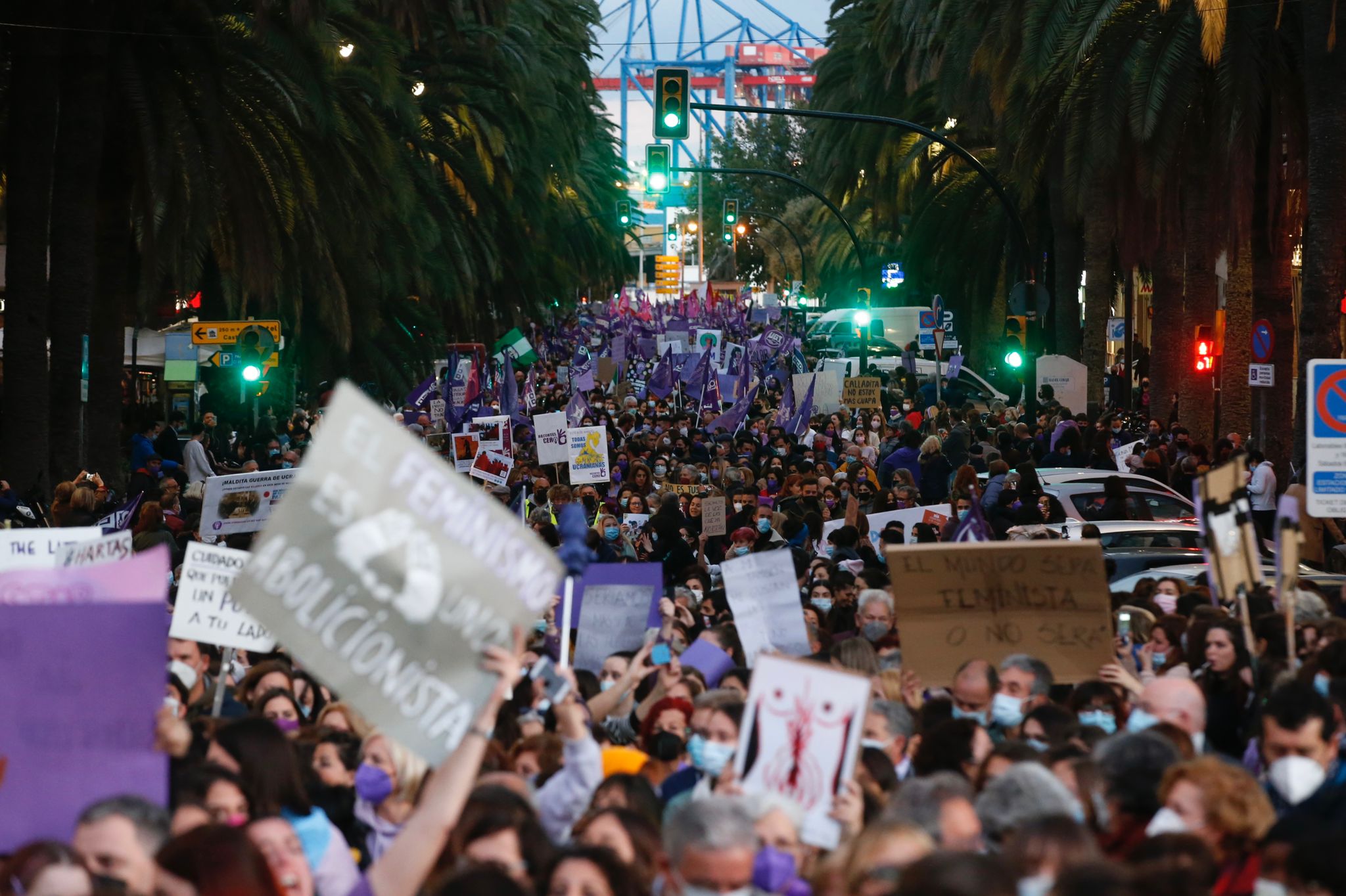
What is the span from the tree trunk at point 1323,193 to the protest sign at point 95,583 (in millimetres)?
16154

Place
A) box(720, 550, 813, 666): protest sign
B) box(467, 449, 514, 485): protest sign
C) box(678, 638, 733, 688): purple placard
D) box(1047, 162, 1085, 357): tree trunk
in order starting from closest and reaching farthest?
box(678, 638, 733, 688): purple placard
box(720, 550, 813, 666): protest sign
box(467, 449, 514, 485): protest sign
box(1047, 162, 1085, 357): tree trunk

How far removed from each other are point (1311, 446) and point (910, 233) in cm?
2896

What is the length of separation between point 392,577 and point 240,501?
10918 mm

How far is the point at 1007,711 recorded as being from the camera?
745 cm

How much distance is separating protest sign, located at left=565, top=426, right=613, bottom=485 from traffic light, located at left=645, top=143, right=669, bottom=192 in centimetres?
652

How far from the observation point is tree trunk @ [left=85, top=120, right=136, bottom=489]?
24.1 meters

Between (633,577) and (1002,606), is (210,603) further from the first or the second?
(1002,606)

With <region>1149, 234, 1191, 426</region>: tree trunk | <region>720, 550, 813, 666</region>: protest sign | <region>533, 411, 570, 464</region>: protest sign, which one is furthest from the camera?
<region>1149, 234, 1191, 426</region>: tree trunk

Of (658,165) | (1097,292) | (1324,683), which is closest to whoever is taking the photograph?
(1324,683)

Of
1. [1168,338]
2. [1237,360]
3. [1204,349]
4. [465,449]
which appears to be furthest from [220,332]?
[1168,338]

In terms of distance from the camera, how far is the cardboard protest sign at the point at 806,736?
17.6 feet

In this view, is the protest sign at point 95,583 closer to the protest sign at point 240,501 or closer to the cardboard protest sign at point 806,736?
the cardboard protest sign at point 806,736

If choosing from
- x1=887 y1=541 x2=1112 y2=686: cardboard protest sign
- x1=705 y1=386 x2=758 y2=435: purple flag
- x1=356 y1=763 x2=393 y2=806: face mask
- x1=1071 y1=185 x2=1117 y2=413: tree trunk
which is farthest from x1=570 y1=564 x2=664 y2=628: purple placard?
x1=1071 y1=185 x2=1117 y2=413: tree trunk

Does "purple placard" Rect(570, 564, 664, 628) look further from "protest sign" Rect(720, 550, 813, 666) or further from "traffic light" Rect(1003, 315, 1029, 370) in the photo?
"traffic light" Rect(1003, 315, 1029, 370)
